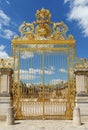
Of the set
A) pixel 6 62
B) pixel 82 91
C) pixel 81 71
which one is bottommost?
pixel 82 91

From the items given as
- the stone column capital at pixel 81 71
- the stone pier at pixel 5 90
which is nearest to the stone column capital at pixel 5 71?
the stone pier at pixel 5 90

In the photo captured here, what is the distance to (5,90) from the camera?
12.5 meters

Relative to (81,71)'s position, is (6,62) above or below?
above

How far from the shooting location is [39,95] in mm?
12703

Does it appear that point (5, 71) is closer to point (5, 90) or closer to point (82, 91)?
point (5, 90)

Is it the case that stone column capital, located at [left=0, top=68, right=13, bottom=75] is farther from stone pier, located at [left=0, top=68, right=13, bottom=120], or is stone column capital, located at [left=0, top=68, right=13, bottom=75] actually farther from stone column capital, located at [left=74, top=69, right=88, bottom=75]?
stone column capital, located at [left=74, top=69, right=88, bottom=75]

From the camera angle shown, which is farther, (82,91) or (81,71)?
(81,71)

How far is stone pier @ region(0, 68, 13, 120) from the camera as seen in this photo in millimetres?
12352

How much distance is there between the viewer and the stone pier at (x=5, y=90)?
12.4 m

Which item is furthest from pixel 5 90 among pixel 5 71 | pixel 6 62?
pixel 6 62

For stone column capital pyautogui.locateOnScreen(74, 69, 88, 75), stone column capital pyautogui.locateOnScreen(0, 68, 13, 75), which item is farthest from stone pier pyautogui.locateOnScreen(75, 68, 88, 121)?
stone column capital pyautogui.locateOnScreen(0, 68, 13, 75)

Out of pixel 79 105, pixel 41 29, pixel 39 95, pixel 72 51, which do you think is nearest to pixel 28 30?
pixel 41 29

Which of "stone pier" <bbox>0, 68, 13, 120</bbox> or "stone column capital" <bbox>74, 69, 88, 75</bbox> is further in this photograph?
"stone column capital" <bbox>74, 69, 88, 75</bbox>

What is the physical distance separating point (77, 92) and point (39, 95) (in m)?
2.02
